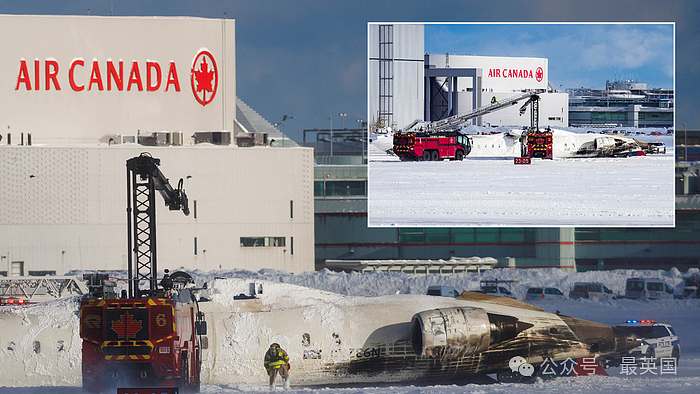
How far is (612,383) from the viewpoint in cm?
2747

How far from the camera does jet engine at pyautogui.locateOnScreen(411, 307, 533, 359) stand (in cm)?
2830

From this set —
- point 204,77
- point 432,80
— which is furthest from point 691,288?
point 204,77

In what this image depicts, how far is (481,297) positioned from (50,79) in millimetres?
31180

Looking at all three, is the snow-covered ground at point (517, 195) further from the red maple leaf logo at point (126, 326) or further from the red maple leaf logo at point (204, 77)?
the red maple leaf logo at point (126, 326)

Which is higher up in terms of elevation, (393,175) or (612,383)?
(393,175)

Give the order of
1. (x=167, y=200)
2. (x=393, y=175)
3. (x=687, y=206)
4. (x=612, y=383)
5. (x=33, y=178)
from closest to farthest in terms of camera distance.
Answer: (x=612, y=383) < (x=167, y=200) < (x=33, y=178) < (x=393, y=175) < (x=687, y=206)

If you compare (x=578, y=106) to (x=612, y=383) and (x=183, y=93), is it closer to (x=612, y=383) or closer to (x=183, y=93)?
(x=183, y=93)

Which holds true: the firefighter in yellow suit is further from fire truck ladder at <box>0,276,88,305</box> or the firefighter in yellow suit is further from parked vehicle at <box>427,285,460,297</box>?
fire truck ladder at <box>0,276,88,305</box>

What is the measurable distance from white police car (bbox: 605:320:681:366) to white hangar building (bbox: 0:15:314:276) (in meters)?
22.2

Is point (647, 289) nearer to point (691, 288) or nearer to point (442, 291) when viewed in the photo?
point (691, 288)

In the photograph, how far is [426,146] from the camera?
51781mm

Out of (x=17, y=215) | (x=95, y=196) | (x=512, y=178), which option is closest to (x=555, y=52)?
(x=512, y=178)

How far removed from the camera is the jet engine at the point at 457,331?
28297 millimetres

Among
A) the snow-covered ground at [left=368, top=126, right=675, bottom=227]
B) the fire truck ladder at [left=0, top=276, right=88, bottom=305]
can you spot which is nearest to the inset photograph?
the snow-covered ground at [left=368, top=126, right=675, bottom=227]
